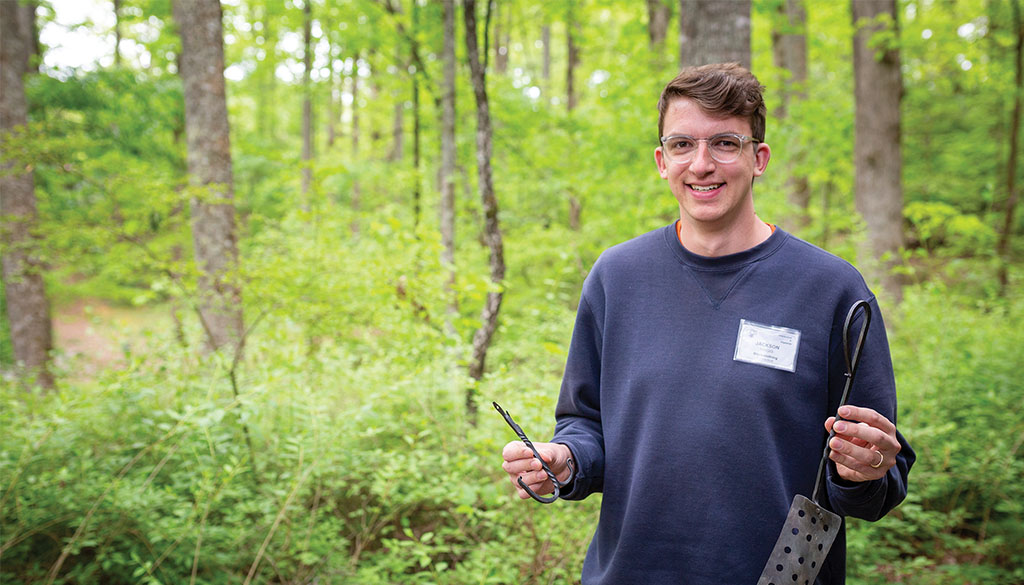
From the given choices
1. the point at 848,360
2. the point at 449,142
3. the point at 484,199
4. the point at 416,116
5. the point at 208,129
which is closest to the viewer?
the point at 848,360

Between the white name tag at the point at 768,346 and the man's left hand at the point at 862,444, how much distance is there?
21cm

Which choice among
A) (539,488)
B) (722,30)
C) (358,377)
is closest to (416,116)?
(358,377)

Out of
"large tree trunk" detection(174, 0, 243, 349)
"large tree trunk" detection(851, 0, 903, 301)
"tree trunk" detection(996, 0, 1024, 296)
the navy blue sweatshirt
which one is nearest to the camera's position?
the navy blue sweatshirt

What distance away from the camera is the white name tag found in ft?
5.02

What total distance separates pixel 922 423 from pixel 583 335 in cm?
433

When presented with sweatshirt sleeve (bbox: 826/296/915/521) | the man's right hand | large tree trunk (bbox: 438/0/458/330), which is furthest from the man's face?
large tree trunk (bbox: 438/0/458/330)

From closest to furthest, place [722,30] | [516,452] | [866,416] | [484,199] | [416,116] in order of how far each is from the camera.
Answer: [866,416] < [516,452] < [722,30] < [484,199] < [416,116]

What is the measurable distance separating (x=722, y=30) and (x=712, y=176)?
274 centimetres

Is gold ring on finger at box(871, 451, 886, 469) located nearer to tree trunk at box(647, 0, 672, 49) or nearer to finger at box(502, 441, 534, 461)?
finger at box(502, 441, 534, 461)

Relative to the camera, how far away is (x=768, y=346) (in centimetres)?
154

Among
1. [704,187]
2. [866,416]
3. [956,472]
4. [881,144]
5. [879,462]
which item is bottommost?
[956,472]

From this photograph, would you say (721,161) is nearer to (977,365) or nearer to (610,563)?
(610,563)

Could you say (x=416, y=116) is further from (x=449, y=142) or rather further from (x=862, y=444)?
(x=862, y=444)

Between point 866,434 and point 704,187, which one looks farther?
point 704,187
